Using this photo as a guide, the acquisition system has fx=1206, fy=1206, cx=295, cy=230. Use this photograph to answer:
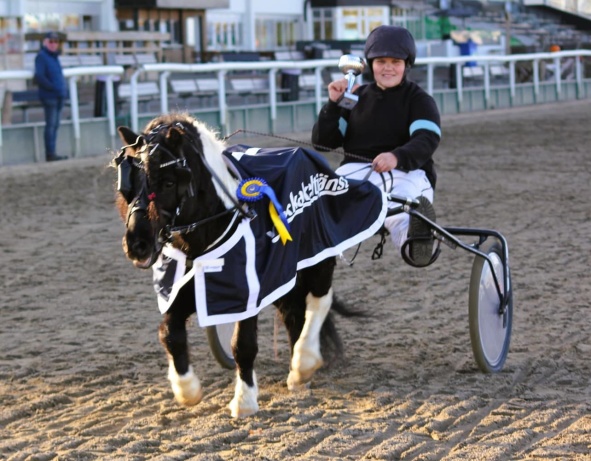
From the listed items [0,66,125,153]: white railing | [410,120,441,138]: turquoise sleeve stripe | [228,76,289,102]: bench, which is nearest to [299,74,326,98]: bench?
[228,76,289,102]: bench

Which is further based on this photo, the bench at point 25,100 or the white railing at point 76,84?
the white railing at point 76,84

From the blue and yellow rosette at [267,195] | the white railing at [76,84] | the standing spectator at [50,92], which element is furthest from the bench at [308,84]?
the blue and yellow rosette at [267,195]

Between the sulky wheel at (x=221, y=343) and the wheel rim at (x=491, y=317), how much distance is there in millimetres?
1109

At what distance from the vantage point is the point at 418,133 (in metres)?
5.27

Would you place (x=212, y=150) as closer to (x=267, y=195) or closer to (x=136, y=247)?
(x=267, y=195)

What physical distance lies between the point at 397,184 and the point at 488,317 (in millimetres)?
726

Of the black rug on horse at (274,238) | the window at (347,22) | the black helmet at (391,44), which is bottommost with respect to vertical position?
the black rug on horse at (274,238)

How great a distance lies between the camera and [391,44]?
527 centimetres

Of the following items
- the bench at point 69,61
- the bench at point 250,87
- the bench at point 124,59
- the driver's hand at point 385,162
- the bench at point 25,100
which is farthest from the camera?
the bench at point 124,59

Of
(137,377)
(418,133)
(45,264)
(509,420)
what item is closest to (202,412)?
(137,377)

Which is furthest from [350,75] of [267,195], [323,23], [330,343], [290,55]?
[323,23]

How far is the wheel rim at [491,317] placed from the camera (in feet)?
17.4

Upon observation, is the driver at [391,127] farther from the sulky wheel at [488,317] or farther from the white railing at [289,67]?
the white railing at [289,67]

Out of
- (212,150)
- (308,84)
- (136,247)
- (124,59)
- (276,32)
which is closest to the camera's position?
(136,247)
